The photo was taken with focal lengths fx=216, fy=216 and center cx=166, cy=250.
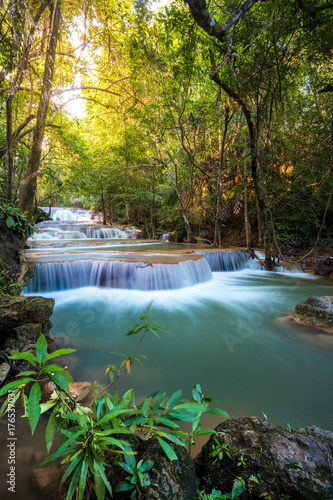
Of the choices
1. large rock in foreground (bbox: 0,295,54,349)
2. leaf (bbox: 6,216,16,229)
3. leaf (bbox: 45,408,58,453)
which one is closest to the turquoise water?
large rock in foreground (bbox: 0,295,54,349)

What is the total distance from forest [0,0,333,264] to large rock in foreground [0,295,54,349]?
10.3ft

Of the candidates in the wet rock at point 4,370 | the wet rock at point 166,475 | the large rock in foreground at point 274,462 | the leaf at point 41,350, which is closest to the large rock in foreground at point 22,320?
the wet rock at point 4,370

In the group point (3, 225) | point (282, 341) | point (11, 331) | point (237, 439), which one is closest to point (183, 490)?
point (237, 439)

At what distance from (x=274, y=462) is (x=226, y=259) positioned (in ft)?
25.1

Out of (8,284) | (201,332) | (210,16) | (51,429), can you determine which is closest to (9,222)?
(8,284)

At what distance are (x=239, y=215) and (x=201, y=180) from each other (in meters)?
2.65

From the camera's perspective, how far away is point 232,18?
9.03 feet

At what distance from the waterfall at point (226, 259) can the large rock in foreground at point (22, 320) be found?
596 centimetres

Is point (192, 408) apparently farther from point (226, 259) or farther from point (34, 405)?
point (226, 259)

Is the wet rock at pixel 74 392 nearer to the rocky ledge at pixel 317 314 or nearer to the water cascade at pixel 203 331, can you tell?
the water cascade at pixel 203 331

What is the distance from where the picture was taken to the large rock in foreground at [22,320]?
2.63 meters

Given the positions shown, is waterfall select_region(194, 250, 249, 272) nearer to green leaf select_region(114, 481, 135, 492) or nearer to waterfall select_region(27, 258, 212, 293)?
waterfall select_region(27, 258, 212, 293)

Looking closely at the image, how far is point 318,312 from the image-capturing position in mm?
3652

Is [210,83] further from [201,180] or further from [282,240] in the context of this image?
[282,240]
